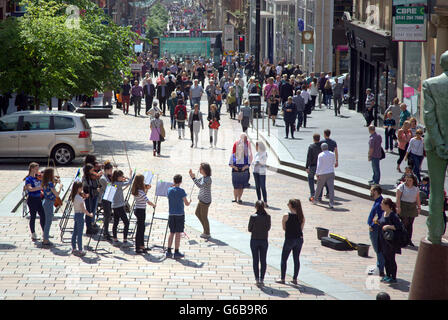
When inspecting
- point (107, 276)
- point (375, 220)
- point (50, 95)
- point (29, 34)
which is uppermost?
point (29, 34)

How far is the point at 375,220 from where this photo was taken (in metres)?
13.5

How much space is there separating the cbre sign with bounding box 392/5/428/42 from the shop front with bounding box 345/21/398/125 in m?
4.87

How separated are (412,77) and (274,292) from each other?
19.0 metres

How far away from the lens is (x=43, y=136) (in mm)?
24891

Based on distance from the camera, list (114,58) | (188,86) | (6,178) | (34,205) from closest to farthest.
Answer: (34,205), (6,178), (114,58), (188,86)

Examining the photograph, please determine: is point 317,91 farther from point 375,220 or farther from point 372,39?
point 375,220

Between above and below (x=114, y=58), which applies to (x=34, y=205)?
below

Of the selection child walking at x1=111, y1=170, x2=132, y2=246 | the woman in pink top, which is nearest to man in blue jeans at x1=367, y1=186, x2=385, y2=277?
child walking at x1=111, y1=170, x2=132, y2=246

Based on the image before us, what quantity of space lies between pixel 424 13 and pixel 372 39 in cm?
803

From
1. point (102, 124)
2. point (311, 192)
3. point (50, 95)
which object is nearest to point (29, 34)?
point (50, 95)

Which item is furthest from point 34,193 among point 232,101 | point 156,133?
point 232,101

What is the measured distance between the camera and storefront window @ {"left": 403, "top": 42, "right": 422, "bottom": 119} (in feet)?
94.7

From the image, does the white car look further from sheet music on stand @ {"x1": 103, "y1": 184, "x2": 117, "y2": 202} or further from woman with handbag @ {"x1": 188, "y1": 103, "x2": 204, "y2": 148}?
sheet music on stand @ {"x1": 103, "y1": 184, "x2": 117, "y2": 202}

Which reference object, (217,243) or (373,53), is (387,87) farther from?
(217,243)
